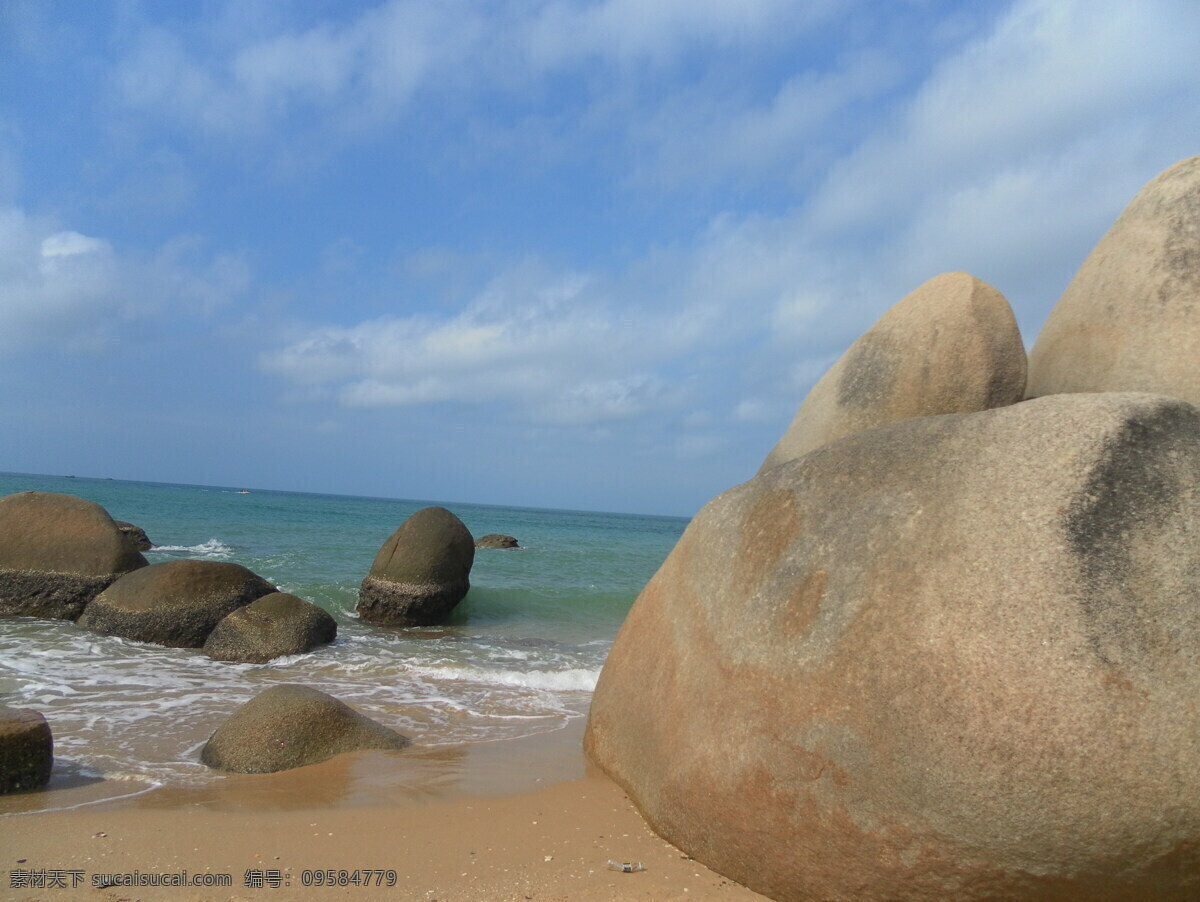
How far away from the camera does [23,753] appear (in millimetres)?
4238

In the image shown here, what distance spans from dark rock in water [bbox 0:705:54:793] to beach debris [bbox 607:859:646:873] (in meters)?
3.19

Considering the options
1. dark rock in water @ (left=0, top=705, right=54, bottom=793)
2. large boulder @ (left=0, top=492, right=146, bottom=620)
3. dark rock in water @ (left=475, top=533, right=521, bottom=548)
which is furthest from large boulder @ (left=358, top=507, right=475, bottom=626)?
dark rock in water @ (left=475, top=533, right=521, bottom=548)

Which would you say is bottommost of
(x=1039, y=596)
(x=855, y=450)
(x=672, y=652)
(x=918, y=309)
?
(x=672, y=652)

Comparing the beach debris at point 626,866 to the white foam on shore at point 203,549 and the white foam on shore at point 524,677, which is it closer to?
the white foam on shore at point 524,677

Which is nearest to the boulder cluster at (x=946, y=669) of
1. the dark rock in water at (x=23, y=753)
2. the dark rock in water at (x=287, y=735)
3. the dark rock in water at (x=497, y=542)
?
the dark rock in water at (x=287, y=735)

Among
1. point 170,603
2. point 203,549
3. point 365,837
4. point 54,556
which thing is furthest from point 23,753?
point 203,549

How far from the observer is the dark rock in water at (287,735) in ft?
15.7

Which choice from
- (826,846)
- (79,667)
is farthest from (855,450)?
(79,667)

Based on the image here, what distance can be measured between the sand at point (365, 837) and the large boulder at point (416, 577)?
264 inches

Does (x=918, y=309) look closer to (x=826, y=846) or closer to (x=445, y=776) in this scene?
(x=826, y=846)

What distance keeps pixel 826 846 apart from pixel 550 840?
1.33 m

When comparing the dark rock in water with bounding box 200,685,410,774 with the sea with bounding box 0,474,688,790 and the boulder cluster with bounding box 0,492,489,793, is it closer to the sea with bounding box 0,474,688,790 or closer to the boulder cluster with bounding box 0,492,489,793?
the boulder cluster with bounding box 0,492,489,793

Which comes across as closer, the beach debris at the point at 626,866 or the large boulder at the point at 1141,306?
the beach debris at the point at 626,866

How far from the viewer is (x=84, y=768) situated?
15.5ft
